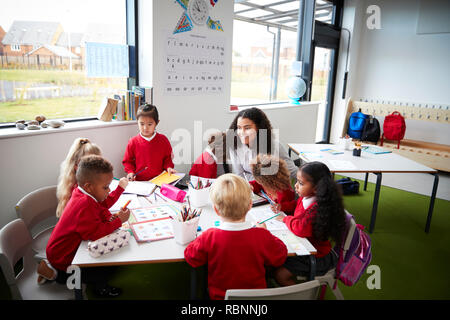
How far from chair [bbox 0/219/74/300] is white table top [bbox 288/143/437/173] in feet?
7.61

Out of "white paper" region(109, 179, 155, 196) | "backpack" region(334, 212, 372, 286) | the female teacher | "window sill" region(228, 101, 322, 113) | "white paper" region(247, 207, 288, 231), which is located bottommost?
"backpack" region(334, 212, 372, 286)

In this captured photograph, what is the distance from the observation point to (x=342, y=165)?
3012mm

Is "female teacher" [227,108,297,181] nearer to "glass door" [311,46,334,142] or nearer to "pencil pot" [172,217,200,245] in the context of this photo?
"pencil pot" [172,217,200,245]

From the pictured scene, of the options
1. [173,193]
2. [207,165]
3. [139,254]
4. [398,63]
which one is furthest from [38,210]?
[398,63]

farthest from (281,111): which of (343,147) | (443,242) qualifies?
(443,242)

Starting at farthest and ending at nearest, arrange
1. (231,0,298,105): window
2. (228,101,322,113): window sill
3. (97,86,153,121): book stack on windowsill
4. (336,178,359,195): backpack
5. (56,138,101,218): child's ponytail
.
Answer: (228,101,322,113): window sill < (231,0,298,105): window < (336,178,359,195): backpack < (97,86,153,121): book stack on windowsill < (56,138,101,218): child's ponytail

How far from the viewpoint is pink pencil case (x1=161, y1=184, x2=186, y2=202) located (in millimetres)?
2018

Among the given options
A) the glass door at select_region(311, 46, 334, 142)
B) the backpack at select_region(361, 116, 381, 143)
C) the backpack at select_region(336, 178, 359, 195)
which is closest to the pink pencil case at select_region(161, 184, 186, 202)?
the backpack at select_region(336, 178, 359, 195)

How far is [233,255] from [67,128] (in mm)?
1962

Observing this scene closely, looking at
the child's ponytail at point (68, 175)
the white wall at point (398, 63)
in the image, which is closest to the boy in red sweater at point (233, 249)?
the child's ponytail at point (68, 175)

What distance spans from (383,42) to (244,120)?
462cm

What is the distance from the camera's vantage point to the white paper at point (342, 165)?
2.92 metres

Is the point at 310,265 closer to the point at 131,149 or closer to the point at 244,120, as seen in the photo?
the point at 244,120

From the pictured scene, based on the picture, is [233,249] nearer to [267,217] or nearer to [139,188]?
[267,217]
